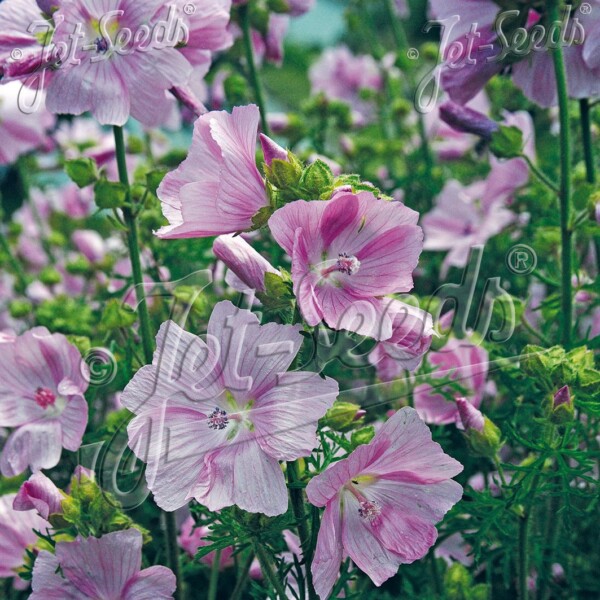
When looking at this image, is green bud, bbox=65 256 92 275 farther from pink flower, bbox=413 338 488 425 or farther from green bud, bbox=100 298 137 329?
pink flower, bbox=413 338 488 425

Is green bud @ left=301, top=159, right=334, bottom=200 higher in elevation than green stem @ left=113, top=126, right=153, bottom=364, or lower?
higher

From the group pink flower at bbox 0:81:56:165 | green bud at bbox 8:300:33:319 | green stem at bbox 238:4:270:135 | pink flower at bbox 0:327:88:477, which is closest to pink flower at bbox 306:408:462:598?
pink flower at bbox 0:327:88:477

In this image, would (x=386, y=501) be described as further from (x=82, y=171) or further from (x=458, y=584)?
(x=82, y=171)

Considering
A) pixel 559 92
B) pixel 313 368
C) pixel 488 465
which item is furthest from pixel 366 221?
pixel 488 465

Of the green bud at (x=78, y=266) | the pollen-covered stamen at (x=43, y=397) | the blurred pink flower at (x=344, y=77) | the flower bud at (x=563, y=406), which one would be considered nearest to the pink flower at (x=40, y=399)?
the pollen-covered stamen at (x=43, y=397)

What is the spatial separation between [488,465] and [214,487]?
364mm

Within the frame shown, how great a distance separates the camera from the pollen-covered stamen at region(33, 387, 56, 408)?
70cm

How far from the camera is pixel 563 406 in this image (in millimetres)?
612

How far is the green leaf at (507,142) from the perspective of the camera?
0.77 meters

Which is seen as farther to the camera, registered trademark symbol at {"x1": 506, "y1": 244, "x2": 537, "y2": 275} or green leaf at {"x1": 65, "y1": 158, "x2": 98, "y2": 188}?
registered trademark symbol at {"x1": 506, "y1": 244, "x2": 537, "y2": 275}

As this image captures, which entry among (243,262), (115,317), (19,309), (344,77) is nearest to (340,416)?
(243,262)

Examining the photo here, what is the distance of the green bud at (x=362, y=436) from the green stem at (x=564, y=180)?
0.70 feet

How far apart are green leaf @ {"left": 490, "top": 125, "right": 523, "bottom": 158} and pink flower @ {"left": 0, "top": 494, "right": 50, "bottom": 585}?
48 centimetres

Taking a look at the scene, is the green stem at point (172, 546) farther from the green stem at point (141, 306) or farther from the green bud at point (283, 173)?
the green bud at point (283, 173)
